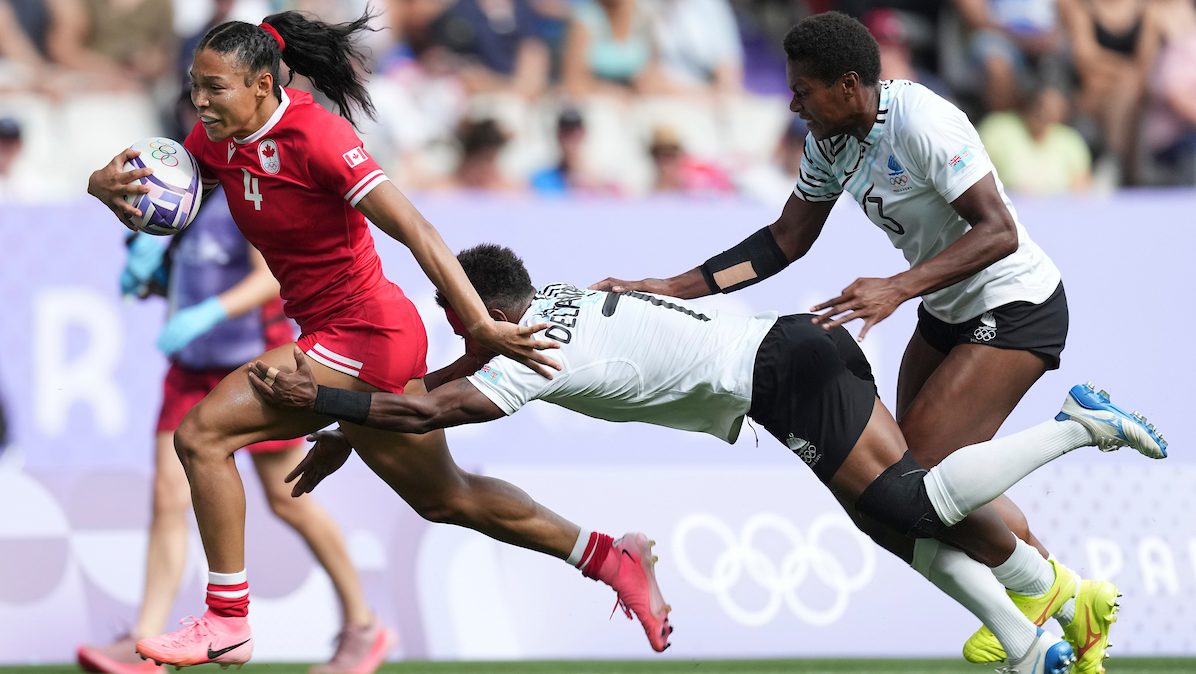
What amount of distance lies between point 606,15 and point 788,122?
1.48 metres

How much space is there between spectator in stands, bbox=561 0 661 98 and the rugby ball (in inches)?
224

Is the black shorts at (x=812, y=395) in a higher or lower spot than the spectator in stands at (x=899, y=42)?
lower

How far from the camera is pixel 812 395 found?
219 inches

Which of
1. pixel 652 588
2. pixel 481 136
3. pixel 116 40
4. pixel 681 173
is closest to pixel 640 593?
pixel 652 588

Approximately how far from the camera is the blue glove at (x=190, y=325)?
720 centimetres

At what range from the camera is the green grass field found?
7336 millimetres

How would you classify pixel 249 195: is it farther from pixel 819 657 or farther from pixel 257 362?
pixel 819 657

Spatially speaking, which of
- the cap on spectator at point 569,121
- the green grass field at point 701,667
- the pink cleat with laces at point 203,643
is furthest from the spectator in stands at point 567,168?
the pink cleat with laces at point 203,643

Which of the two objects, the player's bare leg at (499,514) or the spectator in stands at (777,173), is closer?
the player's bare leg at (499,514)

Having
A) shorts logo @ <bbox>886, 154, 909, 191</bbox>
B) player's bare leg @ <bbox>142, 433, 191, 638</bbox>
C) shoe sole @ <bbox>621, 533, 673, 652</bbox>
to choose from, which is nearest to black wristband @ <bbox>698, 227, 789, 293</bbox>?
shorts logo @ <bbox>886, 154, 909, 191</bbox>

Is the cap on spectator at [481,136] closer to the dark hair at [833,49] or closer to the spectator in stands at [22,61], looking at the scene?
the spectator in stands at [22,61]

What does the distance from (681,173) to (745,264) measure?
14.5 feet

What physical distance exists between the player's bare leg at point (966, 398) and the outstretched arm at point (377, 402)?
1573 millimetres

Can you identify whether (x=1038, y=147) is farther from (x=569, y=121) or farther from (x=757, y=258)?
(x=757, y=258)
